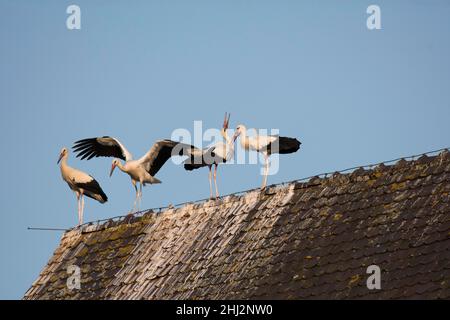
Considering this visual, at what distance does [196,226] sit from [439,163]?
416 cm

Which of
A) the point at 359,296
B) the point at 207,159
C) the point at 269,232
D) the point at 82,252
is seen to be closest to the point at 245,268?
the point at 269,232

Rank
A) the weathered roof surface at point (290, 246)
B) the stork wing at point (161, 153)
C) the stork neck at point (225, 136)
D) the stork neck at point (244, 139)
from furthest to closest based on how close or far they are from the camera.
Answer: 1. the stork wing at point (161, 153)
2. the stork neck at point (225, 136)
3. the stork neck at point (244, 139)
4. the weathered roof surface at point (290, 246)

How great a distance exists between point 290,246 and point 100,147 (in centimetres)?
995

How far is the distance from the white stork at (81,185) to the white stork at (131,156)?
1.28 ft

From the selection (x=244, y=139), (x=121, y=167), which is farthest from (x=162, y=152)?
(x=244, y=139)

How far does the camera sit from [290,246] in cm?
1958

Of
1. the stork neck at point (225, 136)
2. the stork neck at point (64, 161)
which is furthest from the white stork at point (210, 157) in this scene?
the stork neck at point (64, 161)

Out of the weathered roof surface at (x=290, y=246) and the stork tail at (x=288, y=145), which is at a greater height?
the stork tail at (x=288, y=145)

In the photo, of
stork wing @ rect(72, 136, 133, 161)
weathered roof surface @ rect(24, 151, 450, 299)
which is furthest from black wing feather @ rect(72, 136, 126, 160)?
weathered roof surface @ rect(24, 151, 450, 299)

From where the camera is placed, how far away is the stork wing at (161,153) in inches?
1044

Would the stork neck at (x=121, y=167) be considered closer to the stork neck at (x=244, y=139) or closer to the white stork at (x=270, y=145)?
the stork neck at (x=244, y=139)

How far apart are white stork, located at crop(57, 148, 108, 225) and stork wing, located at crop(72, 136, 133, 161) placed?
39 centimetres

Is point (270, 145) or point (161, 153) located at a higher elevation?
point (161, 153)

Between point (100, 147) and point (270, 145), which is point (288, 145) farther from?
point (100, 147)
